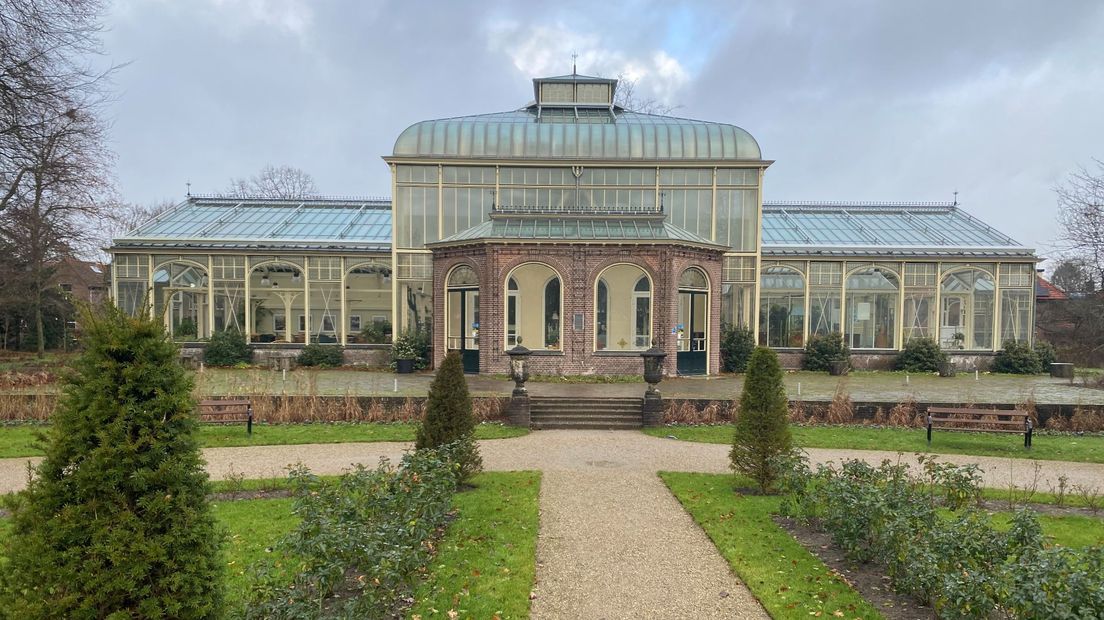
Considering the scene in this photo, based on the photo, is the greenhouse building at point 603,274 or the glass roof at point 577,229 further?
the greenhouse building at point 603,274

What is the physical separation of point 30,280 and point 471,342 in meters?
19.9

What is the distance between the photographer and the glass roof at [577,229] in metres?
20.6

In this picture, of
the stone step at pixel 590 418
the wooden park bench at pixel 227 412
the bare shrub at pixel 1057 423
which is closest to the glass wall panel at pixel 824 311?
the bare shrub at pixel 1057 423

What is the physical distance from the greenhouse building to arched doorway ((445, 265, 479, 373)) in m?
0.06

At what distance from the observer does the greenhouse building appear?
2173cm

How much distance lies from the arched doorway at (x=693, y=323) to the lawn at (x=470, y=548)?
13602 mm

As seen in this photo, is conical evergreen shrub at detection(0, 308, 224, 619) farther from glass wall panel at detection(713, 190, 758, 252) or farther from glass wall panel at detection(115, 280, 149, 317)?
glass wall panel at detection(115, 280, 149, 317)

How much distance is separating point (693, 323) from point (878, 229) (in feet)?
41.3

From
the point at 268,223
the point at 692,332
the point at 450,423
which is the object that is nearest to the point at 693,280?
the point at 692,332

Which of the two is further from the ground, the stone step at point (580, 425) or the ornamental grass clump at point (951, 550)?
the ornamental grass clump at point (951, 550)

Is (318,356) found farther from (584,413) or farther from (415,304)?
(584,413)

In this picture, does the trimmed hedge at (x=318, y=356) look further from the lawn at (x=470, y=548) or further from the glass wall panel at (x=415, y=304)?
the lawn at (x=470, y=548)

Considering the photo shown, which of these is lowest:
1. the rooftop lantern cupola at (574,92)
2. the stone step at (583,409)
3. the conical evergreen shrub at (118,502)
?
the stone step at (583,409)

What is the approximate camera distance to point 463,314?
21750mm
